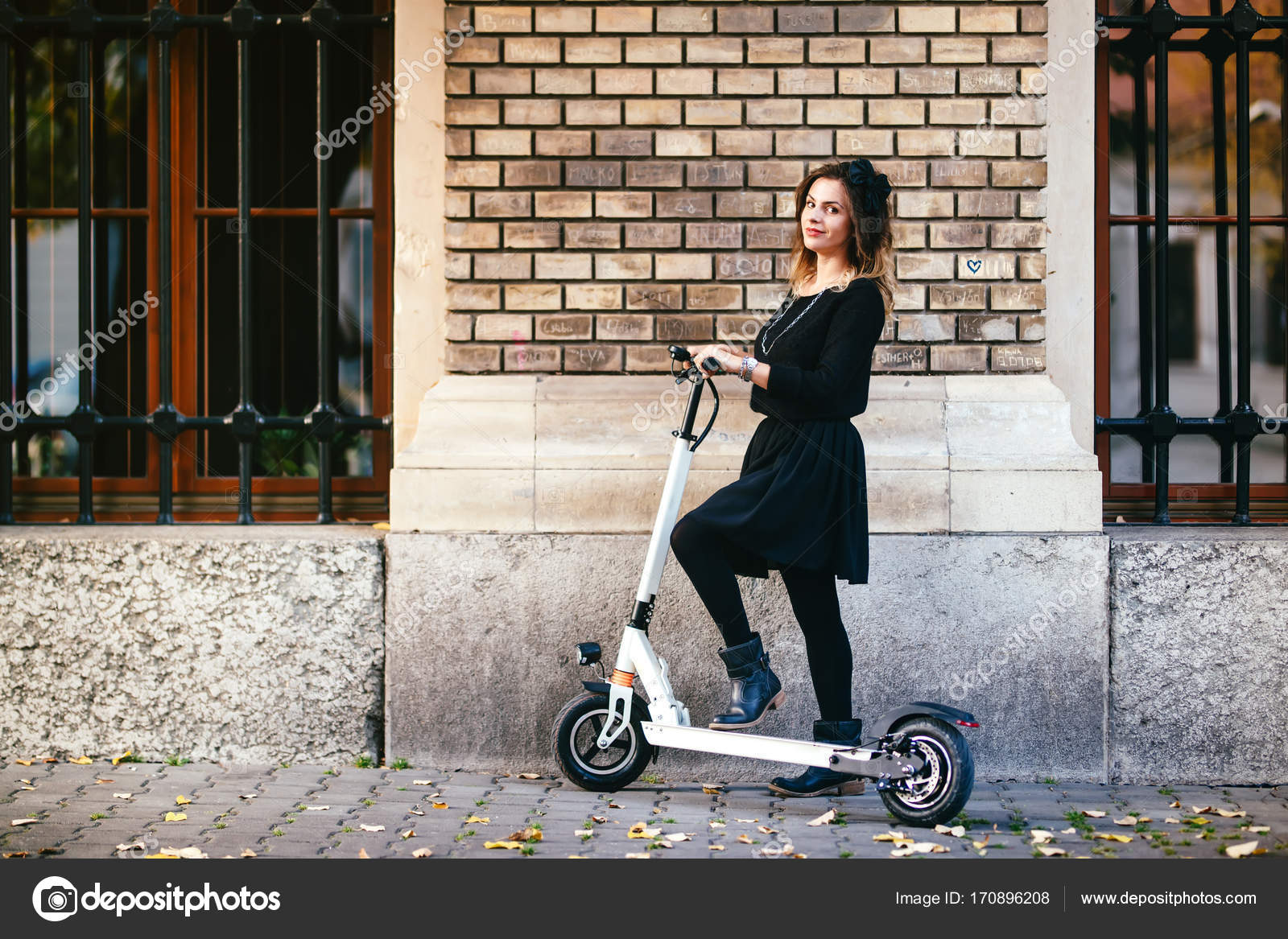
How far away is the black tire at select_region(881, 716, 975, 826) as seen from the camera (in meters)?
3.75

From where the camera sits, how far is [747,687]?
394cm

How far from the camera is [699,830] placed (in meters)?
3.79

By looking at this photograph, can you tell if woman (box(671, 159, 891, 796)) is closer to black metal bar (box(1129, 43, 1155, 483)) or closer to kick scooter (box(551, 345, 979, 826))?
kick scooter (box(551, 345, 979, 826))

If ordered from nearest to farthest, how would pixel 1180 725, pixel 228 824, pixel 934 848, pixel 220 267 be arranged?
pixel 934 848 → pixel 228 824 → pixel 1180 725 → pixel 220 267

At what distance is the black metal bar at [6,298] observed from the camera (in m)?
5.05

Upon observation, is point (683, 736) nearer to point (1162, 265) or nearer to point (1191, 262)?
point (1162, 265)

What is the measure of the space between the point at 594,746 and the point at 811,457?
1.23 meters

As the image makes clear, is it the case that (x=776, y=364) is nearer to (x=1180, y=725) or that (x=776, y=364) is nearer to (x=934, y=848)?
(x=934, y=848)

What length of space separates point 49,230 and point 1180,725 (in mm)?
4992

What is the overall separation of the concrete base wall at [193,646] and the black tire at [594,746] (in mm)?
917

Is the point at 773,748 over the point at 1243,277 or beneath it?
beneath

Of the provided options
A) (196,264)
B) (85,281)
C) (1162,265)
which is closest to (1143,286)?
(1162,265)

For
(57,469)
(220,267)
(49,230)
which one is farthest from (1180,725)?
(49,230)

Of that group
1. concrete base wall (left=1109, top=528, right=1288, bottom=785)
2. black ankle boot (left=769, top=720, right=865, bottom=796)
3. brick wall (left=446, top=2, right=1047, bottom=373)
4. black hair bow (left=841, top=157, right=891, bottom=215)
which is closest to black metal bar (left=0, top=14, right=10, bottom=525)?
brick wall (left=446, top=2, right=1047, bottom=373)
